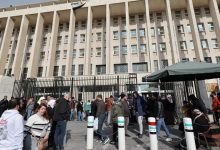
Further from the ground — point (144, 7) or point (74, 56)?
point (144, 7)

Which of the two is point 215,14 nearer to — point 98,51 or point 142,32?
point 142,32

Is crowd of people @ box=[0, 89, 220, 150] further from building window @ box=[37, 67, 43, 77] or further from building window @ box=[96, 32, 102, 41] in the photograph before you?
building window @ box=[96, 32, 102, 41]

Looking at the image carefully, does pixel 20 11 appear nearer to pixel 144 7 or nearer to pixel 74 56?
pixel 74 56

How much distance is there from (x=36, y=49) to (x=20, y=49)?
3.18m

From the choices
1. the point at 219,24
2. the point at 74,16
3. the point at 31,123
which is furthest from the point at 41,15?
the point at 31,123

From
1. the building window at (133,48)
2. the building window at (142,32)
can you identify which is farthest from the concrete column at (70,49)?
the building window at (142,32)

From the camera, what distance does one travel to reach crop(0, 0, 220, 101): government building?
27.7 meters

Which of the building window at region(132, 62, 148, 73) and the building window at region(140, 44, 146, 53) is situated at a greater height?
the building window at region(140, 44, 146, 53)

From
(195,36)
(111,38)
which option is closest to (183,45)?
(195,36)

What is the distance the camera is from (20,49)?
102ft

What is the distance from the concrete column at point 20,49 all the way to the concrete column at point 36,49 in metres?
2.72

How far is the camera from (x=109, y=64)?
89.2 ft

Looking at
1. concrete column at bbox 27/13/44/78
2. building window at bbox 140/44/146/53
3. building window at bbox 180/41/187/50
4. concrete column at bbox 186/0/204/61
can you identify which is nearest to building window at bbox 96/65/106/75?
building window at bbox 140/44/146/53

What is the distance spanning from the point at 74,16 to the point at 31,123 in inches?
1207
